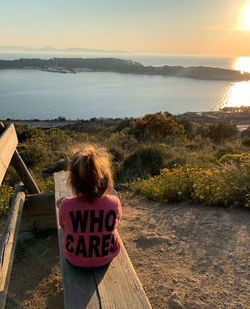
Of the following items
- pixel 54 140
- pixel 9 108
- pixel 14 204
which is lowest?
pixel 9 108

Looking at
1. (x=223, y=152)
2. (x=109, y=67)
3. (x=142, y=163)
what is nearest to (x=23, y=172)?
(x=142, y=163)

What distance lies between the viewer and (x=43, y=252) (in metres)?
3.46

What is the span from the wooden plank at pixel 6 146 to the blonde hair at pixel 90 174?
0.99 m

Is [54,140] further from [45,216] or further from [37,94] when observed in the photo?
[37,94]

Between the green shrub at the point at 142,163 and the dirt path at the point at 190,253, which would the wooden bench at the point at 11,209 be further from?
the green shrub at the point at 142,163

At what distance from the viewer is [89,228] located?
6.11 ft

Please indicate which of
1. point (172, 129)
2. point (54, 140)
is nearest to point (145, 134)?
point (172, 129)

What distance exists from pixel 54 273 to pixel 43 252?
448 mm

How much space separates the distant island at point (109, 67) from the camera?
396ft

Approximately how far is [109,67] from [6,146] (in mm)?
144324

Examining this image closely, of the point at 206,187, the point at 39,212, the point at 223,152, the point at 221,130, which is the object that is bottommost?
the point at 221,130

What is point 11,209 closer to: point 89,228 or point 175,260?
point 89,228

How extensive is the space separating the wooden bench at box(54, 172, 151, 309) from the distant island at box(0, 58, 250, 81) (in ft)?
400

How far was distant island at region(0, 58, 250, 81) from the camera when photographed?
121m
